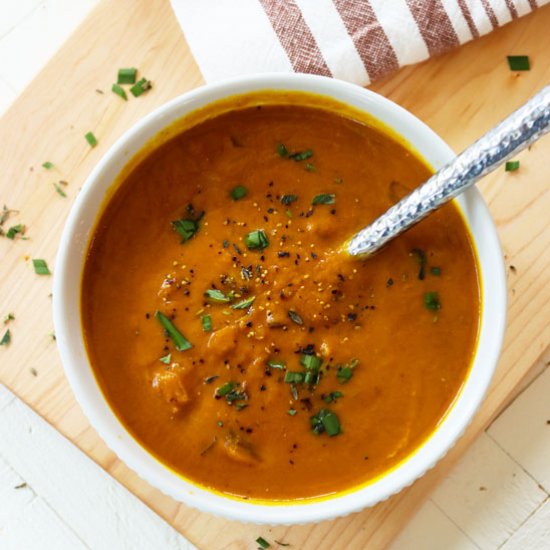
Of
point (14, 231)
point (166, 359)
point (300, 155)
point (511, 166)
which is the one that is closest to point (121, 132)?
point (14, 231)

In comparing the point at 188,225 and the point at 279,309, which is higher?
the point at 188,225

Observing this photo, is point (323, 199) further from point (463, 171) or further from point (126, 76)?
point (126, 76)

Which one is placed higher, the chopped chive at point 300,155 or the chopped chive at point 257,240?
the chopped chive at point 300,155

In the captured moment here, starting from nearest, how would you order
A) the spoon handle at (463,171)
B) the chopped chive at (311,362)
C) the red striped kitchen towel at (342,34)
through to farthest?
1. the spoon handle at (463,171)
2. the chopped chive at (311,362)
3. the red striped kitchen towel at (342,34)

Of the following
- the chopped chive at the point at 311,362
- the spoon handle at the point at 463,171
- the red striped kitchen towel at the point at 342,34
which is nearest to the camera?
the spoon handle at the point at 463,171

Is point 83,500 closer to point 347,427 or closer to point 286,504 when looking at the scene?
point 286,504

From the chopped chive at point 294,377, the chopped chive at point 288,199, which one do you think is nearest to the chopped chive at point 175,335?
the chopped chive at point 294,377

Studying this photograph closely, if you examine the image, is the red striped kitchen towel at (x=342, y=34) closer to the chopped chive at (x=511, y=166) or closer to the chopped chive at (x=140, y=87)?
the chopped chive at (x=140, y=87)
